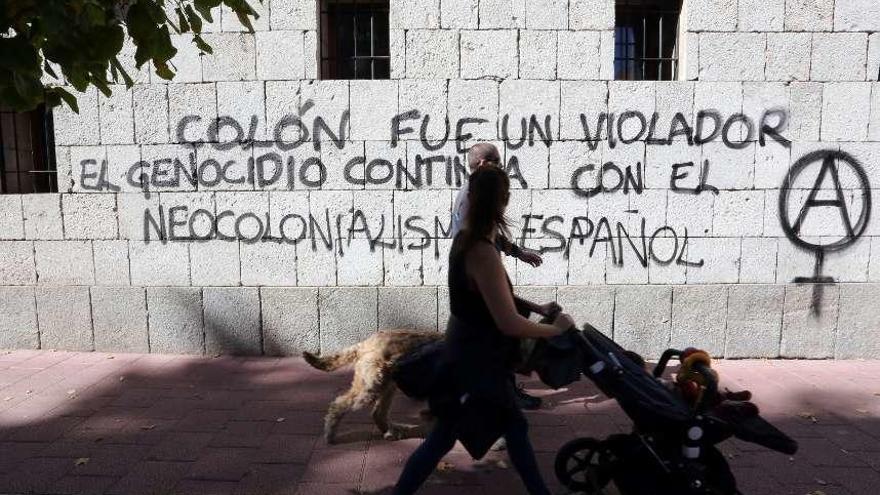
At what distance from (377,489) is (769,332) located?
160 inches

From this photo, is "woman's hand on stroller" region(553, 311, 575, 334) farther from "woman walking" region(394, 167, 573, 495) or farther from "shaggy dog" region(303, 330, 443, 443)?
"shaggy dog" region(303, 330, 443, 443)

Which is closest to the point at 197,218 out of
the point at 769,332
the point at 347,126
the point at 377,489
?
the point at 347,126

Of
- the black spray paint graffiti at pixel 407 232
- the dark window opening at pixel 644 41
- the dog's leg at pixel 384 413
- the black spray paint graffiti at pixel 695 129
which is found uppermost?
the dark window opening at pixel 644 41

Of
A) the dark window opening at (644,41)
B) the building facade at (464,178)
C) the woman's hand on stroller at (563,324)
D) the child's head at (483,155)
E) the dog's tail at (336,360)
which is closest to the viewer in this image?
the woman's hand on stroller at (563,324)

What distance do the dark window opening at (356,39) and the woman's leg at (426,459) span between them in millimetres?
3906

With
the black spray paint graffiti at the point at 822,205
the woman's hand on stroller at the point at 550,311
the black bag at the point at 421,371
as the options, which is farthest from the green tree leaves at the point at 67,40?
the black spray paint graffiti at the point at 822,205

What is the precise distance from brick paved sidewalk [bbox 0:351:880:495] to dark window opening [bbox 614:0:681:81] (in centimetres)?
288

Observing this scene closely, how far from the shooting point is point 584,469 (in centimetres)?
296

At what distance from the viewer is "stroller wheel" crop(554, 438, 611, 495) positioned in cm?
282

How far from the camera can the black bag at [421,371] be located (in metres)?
2.68

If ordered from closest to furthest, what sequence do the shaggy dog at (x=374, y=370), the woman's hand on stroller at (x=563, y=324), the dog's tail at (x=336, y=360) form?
the woman's hand on stroller at (x=563, y=324)
the shaggy dog at (x=374, y=370)
the dog's tail at (x=336, y=360)

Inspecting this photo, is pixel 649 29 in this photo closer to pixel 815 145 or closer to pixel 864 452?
pixel 815 145

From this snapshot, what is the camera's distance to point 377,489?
3.16m

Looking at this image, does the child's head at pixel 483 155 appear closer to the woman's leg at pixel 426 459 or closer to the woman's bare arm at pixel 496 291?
the woman's bare arm at pixel 496 291
